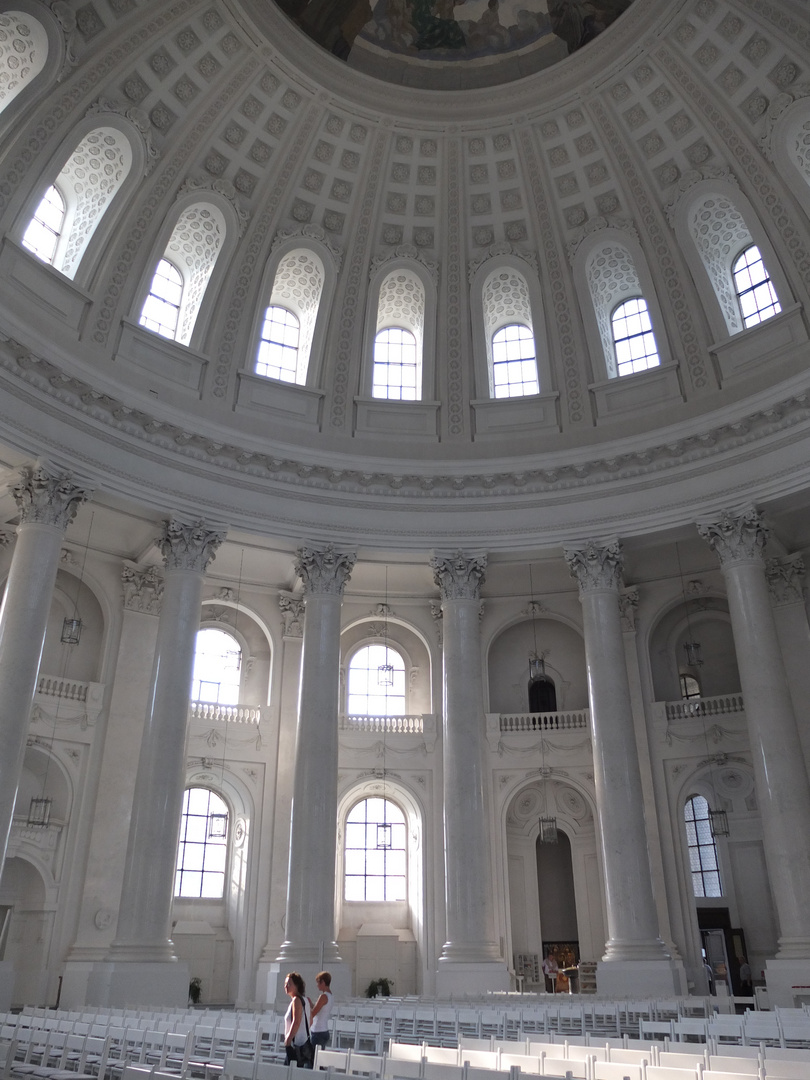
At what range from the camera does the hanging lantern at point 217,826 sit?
82.1ft

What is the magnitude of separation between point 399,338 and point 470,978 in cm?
1692

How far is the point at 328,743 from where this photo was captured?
21.0 meters

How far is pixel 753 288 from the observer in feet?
77.0

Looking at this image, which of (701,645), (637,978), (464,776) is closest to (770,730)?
(637,978)

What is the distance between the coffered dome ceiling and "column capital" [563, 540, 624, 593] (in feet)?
2.08

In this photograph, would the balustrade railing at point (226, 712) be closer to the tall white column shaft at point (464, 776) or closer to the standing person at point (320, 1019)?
the tall white column shaft at point (464, 776)

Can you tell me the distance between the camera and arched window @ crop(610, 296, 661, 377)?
81.6 ft

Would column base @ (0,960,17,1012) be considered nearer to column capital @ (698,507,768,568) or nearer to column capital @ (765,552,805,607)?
column capital @ (698,507,768,568)

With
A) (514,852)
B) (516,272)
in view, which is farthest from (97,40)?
(514,852)

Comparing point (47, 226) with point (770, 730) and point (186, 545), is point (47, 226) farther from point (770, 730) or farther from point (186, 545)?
point (770, 730)

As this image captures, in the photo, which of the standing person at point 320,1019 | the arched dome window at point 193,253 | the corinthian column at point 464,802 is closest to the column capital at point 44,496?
the arched dome window at point 193,253

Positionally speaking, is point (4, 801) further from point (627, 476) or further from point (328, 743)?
point (627, 476)

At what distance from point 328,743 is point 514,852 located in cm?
781

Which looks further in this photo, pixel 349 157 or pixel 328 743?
pixel 349 157
